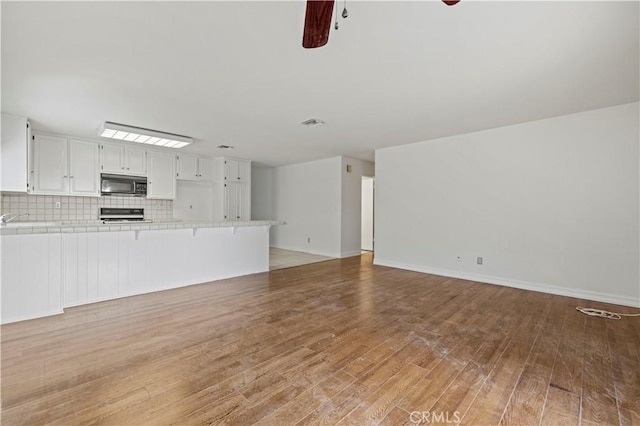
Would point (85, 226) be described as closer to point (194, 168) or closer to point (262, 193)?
point (194, 168)

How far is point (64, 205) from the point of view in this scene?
518cm

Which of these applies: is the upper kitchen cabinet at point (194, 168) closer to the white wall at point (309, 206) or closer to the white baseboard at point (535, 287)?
the white wall at point (309, 206)

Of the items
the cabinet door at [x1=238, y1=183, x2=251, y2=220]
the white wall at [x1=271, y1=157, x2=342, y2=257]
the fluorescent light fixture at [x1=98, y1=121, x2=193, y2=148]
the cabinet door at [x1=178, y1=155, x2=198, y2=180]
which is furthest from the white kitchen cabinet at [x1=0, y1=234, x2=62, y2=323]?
the white wall at [x1=271, y1=157, x2=342, y2=257]

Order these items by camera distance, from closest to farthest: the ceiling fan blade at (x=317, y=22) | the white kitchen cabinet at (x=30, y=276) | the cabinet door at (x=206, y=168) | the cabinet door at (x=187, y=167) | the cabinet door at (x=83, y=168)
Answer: the ceiling fan blade at (x=317, y=22), the white kitchen cabinet at (x=30, y=276), the cabinet door at (x=83, y=168), the cabinet door at (x=187, y=167), the cabinet door at (x=206, y=168)

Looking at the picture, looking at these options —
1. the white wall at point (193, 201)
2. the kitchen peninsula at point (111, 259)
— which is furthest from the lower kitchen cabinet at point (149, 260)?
the white wall at point (193, 201)

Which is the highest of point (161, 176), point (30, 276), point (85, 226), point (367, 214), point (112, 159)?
point (112, 159)

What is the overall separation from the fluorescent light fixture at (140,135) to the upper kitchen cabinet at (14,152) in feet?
2.83

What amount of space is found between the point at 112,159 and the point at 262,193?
423cm

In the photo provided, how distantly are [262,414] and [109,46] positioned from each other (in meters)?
2.85

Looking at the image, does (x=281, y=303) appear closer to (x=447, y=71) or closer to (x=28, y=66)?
(x=447, y=71)

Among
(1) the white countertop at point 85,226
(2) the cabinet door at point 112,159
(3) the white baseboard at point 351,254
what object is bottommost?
(3) the white baseboard at point 351,254

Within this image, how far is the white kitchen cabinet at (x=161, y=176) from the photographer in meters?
5.88

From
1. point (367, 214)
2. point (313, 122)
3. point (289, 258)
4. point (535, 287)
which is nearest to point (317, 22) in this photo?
point (313, 122)

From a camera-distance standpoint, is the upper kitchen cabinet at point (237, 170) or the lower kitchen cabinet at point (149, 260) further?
the upper kitchen cabinet at point (237, 170)
